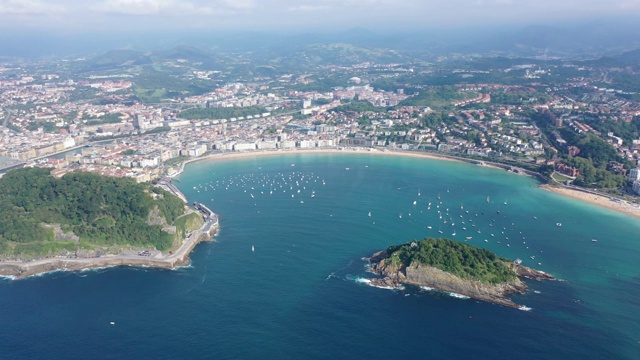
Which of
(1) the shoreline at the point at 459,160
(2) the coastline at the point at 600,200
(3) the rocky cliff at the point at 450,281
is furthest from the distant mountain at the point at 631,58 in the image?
(3) the rocky cliff at the point at 450,281

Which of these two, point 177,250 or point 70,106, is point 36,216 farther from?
point 70,106

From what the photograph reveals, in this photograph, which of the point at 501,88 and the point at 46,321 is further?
the point at 501,88

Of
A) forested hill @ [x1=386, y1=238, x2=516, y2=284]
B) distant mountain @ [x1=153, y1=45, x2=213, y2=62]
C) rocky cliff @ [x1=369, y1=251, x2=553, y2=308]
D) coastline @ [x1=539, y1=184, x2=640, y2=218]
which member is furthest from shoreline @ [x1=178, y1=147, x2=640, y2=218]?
distant mountain @ [x1=153, y1=45, x2=213, y2=62]

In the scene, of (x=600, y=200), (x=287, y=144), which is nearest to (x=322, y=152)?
(x=287, y=144)

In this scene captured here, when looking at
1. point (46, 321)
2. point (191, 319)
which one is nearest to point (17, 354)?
point (46, 321)

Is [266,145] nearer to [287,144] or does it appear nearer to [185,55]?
[287,144]

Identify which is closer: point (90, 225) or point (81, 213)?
point (90, 225)

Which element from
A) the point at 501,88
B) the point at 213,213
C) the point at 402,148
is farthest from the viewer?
the point at 501,88
